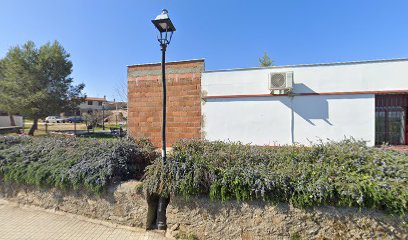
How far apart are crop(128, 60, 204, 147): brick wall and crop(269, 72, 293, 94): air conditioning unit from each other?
2.85 meters

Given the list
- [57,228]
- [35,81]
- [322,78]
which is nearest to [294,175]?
[57,228]

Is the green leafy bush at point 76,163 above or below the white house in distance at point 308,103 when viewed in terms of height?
below

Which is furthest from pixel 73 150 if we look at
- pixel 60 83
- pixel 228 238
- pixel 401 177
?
pixel 60 83

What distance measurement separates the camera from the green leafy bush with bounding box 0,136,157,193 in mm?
3902

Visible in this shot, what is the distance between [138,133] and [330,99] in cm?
783

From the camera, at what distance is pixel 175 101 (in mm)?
8688

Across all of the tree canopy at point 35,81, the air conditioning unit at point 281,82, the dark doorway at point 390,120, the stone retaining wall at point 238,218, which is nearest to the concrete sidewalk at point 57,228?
the stone retaining wall at point 238,218

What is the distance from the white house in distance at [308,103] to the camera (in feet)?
24.3

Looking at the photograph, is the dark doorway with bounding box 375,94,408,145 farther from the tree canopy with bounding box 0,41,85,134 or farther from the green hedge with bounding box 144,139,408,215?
the tree canopy with bounding box 0,41,85,134

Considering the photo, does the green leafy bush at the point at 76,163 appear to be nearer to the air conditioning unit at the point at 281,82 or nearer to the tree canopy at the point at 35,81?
the air conditioning unit at the point at 281,82

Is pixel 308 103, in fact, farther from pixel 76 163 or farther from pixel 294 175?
pixel 76 163

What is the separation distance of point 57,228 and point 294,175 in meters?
4.07

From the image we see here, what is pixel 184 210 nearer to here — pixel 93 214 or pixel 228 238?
pixel 228 238

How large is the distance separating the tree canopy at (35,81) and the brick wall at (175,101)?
14.0 meters
